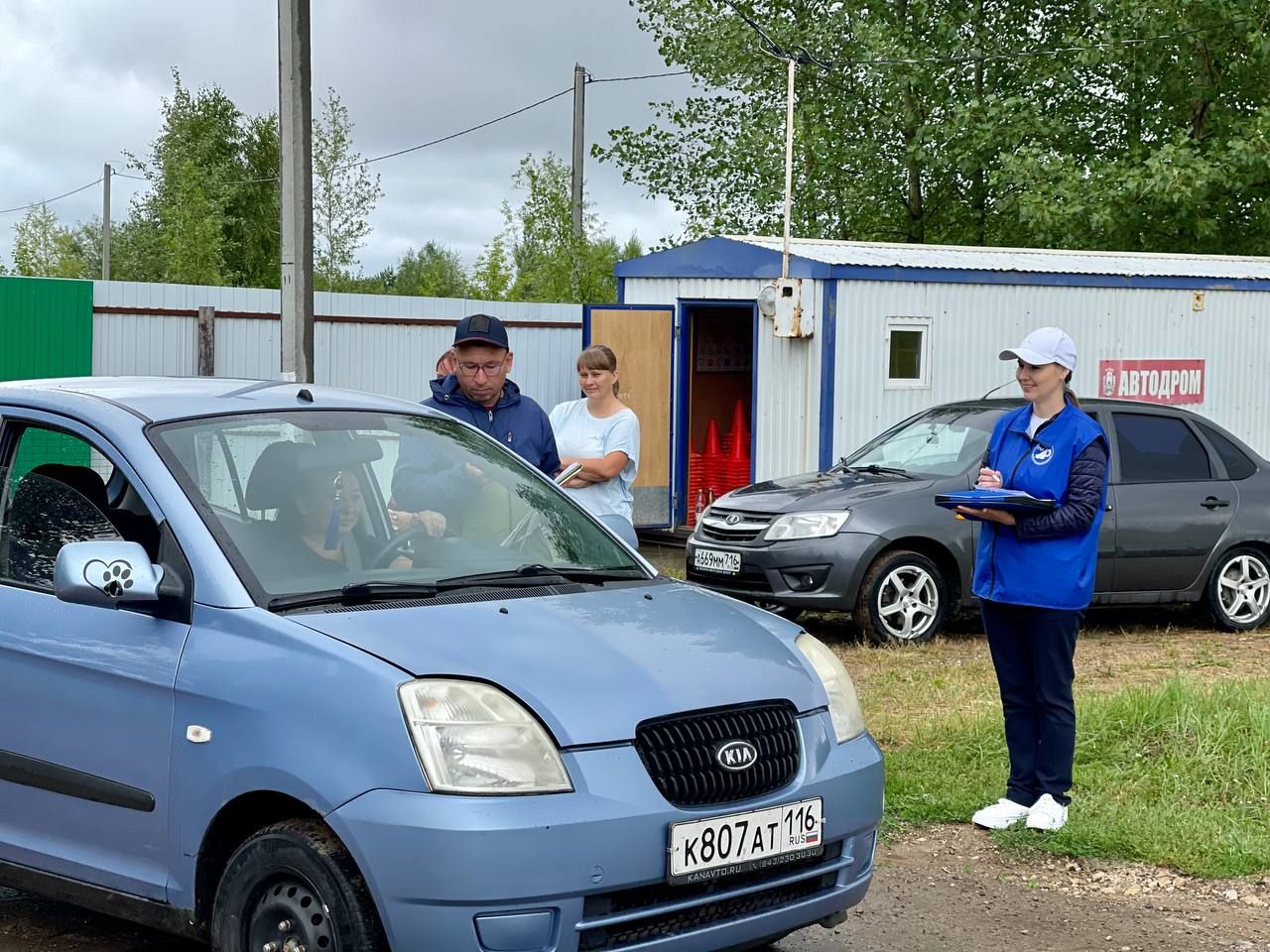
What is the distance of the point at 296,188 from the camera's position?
1362 cm

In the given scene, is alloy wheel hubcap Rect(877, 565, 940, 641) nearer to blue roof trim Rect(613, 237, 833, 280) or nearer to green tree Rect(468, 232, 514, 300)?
blue roof trim Rect(613, 237, 833, 280)

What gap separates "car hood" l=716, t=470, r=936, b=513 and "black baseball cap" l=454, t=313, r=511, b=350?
3.84m

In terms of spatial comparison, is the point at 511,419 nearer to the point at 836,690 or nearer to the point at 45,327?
the point at 836,690

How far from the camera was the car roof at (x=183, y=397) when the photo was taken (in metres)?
4.59

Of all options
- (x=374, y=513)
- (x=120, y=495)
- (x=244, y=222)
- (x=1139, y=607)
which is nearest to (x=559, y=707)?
(x=374, y=513)

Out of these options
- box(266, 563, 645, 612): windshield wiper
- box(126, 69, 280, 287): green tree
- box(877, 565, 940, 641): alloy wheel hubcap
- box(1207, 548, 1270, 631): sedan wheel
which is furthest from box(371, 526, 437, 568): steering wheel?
box(126, 69, 280, 287): green tree

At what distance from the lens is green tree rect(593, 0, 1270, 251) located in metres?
22.8

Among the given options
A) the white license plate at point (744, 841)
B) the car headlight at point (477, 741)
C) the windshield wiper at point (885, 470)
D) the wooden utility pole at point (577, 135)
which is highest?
the wooden utility pole at point (577, 135)

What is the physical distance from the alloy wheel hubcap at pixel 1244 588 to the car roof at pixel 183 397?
7517mm

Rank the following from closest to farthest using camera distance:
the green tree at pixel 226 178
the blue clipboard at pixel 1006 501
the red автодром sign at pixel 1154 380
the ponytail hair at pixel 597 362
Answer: the blue clipboard at pixel 1006 501 → the ponytail hair at pixel 597 362 → the red автодром sign at pixel 1154 380 → the green tree at pixel 226 178

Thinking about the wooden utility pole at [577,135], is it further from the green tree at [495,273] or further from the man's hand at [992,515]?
the man's hand at [992,515]

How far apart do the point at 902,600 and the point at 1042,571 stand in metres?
4.32

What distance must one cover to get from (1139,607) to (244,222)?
41.0 meters

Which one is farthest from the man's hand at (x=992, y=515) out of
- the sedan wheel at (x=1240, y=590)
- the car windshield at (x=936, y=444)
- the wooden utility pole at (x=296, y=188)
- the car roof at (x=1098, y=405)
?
the wooden utility pole at (x=296, y=188)
